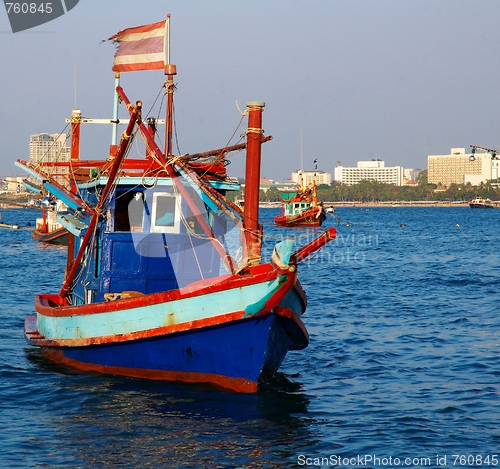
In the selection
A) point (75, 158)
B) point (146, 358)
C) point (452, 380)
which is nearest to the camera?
point (146, 358)

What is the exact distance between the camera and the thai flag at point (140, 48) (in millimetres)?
16234

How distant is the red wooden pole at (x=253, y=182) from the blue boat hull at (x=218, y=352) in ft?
3.92

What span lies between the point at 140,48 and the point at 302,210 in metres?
72.6

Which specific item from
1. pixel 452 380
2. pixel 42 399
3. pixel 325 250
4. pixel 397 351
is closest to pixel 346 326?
pixel 397 351

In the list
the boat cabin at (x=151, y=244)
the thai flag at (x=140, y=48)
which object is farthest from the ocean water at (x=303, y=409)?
the thai flag at (x=140, y=48)

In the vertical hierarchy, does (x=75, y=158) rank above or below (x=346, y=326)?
above

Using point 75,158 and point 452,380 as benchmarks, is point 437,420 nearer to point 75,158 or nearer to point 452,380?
point 452,380

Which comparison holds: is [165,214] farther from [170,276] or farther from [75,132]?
[75,132]

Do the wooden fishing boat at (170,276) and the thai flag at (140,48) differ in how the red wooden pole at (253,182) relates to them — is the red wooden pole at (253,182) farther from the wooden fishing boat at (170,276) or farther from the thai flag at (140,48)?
the thai flag at (140,48)

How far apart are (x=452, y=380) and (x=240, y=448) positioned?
5.99m

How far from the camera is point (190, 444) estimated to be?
37.8 feet

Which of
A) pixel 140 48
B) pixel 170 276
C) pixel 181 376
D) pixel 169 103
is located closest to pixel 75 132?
pixel 169 103

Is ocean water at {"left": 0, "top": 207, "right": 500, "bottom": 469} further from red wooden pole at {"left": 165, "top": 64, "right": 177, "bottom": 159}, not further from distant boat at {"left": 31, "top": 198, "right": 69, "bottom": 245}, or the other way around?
distant boat at {"left": 31, "top": 198, "right": 69, "bottom": 245}

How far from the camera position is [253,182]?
13.2m
